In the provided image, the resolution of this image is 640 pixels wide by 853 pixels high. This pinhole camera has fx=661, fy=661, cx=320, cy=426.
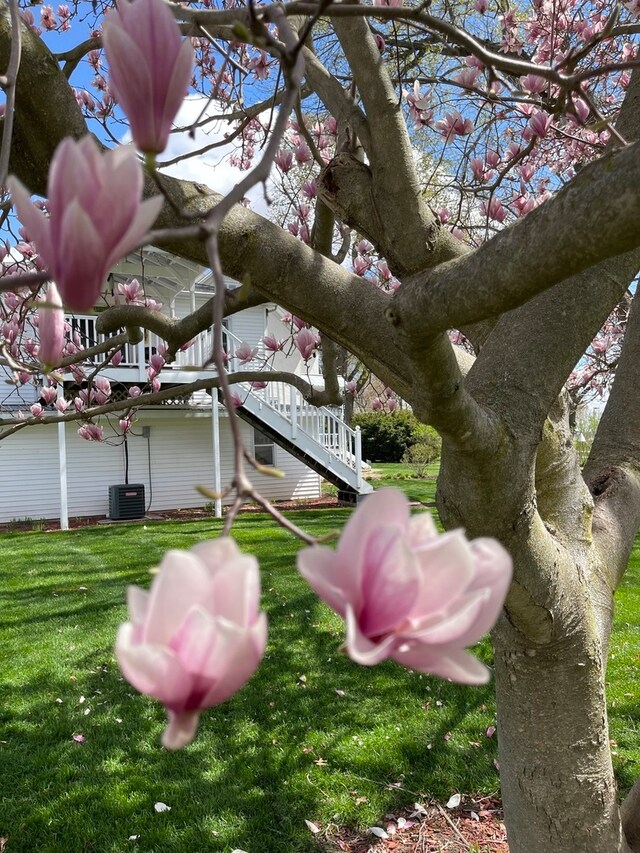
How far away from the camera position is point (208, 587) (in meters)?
0.39

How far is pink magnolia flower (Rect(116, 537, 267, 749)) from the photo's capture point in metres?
0.38

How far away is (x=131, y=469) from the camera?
41.1 feet

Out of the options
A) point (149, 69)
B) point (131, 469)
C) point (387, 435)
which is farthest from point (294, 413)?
point (387, 435)

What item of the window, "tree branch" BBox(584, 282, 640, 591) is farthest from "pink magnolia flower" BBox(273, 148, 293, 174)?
the window

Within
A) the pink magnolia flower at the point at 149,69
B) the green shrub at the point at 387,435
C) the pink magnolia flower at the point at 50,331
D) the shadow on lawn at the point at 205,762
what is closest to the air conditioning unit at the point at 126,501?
the shadow on lawn at the point at 205,762

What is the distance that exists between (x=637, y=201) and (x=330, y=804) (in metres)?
2.93

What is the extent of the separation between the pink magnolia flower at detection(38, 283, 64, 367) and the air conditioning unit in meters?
11.0

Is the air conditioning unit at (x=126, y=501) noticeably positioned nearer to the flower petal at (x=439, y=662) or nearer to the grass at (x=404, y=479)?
the grass at (x=404, y=479)

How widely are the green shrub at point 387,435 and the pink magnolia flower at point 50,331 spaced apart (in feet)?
70.0

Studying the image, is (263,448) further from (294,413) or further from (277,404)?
(294,413)

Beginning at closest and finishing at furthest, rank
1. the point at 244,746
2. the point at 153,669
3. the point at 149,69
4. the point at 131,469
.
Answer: the point at 153,669 → the point at 149,69 → the point at 244,746 → the point at 131,469

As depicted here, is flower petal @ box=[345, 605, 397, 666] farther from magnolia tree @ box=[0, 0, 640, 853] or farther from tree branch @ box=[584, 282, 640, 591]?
tree branch @ box=[584, 282, 640, 591]

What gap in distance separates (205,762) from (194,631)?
3299 millimetres

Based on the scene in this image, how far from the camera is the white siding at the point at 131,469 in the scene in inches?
→ 461
